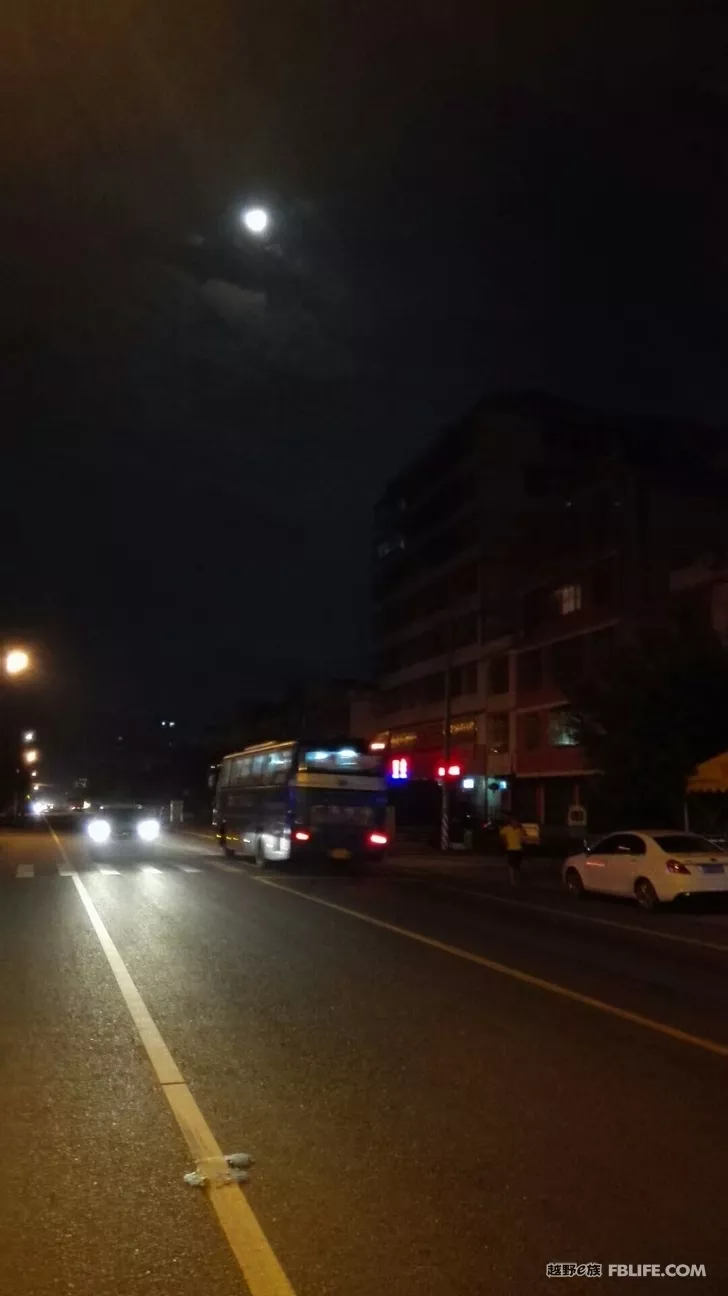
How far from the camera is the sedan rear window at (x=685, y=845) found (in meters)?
21.4

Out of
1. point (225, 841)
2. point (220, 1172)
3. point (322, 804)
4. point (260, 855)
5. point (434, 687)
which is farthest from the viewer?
point (434, 687)

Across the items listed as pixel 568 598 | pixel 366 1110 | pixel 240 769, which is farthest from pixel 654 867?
pixel 568 598

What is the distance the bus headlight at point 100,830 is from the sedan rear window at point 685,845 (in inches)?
1420

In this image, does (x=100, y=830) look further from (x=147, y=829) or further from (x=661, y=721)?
(x=661, y=721)

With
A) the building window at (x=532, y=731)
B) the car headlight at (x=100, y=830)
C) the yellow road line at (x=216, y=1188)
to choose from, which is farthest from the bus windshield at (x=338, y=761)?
the building window at (x=532, y=731)

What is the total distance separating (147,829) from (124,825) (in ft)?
9.37

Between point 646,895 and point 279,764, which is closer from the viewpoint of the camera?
point 646,895

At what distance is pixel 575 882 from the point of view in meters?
24.4

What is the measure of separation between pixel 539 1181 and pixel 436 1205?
65cm

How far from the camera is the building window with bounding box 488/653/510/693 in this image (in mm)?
62688

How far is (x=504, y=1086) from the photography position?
26.8 ft

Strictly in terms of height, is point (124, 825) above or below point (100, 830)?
above

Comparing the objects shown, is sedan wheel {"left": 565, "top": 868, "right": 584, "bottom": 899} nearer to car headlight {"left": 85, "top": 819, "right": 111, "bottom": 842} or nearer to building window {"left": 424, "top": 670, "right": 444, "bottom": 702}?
car headlight {"left": 85, "top": 819, "right": 111, "bottom": 842}

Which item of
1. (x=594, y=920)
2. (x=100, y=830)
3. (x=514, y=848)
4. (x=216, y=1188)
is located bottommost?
(x=216, y=1188)
